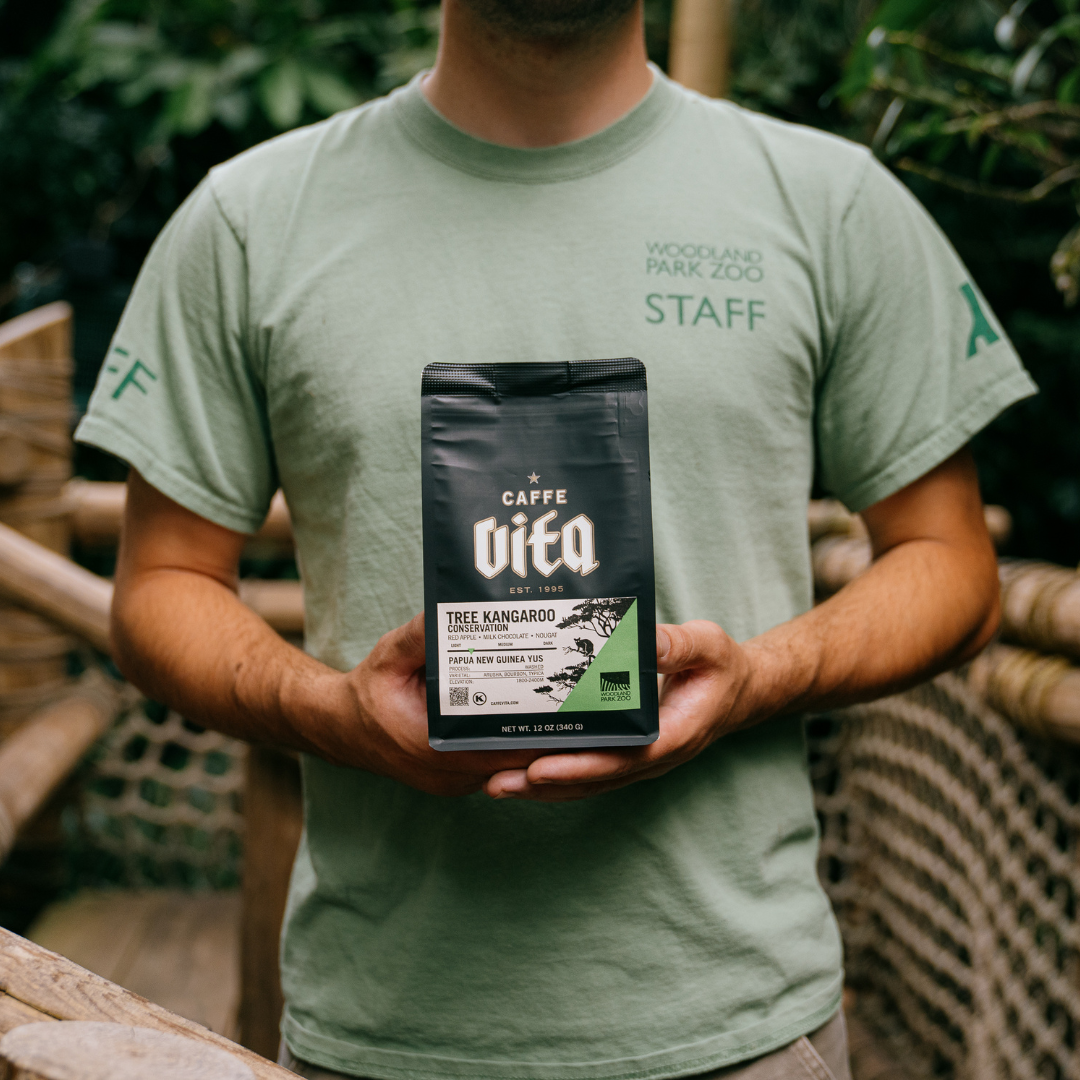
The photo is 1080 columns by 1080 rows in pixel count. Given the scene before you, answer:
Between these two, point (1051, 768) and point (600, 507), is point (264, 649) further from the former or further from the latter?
point (1051, 768)

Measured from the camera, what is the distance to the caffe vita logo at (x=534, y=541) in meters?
0.67

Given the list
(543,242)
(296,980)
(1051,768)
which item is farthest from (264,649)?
(1051,768)

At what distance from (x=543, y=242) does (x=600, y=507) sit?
321mm

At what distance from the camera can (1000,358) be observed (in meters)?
0.95

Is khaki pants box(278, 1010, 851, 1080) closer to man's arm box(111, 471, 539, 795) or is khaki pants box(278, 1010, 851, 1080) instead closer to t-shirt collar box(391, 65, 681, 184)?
man's arm box(111, 471, 539, 795)

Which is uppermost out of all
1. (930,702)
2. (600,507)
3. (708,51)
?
(708,51)

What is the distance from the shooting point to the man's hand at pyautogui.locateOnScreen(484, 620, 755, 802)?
0.69 m

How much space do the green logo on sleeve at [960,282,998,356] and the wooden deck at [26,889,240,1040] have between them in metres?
1.37

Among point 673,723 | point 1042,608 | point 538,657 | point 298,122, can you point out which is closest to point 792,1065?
point 673,723

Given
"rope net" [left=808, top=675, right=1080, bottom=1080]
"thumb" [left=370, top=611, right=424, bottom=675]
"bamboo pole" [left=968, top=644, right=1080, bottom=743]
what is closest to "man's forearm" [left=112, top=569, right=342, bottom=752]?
"thumb" [left=370, top=611, right=424, bottom=675]

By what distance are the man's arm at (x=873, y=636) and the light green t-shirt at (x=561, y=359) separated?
46 millimetres

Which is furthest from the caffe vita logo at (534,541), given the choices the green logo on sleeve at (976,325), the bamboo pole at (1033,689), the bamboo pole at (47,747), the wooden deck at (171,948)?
the wooden deck at (171,948)

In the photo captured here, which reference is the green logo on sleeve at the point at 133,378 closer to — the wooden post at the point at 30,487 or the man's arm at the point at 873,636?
the man's arm at the point at 873,636

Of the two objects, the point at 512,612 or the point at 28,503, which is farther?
the point at 28,503
